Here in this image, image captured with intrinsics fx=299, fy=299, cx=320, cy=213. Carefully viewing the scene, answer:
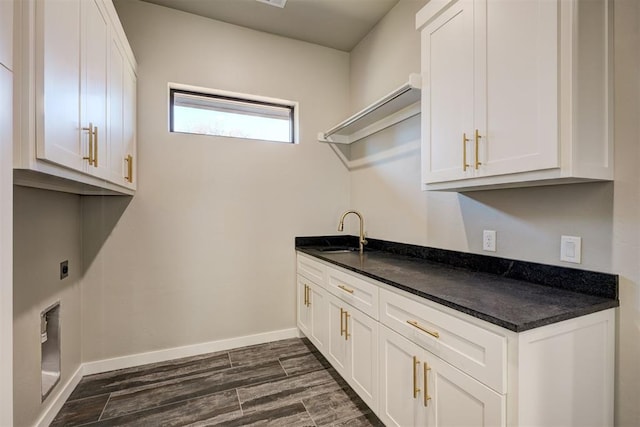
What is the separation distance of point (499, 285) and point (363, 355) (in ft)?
2.80

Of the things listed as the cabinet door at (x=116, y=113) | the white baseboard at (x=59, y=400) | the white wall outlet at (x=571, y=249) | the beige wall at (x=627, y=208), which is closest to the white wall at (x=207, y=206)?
the white baseboard at (x=59, y=400)

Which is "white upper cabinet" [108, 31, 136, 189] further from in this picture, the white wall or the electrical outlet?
the electrical outlet

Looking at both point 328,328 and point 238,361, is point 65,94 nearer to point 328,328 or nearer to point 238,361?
point 328,328

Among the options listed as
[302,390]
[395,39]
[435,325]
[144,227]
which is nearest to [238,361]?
[302,390]

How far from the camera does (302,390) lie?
2078 millimetres

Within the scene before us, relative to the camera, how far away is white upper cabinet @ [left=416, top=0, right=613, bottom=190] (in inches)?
43.0

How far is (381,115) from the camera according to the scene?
98.9 inches

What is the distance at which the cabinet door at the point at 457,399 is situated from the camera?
1.01 metres

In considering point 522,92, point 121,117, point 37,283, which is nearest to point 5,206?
point 37,283

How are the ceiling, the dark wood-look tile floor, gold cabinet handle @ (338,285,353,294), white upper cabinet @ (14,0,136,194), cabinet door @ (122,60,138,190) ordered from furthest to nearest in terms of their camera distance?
the ceiling, cabinet door @ (122,60,138,190), gold cabinet handle @ (338,285,353,294), the dark wood-look tile floor, white upper cabinet @ (14,0,136,194)

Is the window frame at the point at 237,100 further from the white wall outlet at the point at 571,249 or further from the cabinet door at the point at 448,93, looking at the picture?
the white wall outlet at the point at 571,249

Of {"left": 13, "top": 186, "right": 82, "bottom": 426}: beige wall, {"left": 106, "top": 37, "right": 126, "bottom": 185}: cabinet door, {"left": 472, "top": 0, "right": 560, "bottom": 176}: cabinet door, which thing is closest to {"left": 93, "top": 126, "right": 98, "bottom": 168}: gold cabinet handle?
{"left": 106, "top": 37, "right": 126, "bottom": 185}: cabinet door

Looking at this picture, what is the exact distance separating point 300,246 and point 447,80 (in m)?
1.92

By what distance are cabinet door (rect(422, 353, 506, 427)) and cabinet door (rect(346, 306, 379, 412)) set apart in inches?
16.2
